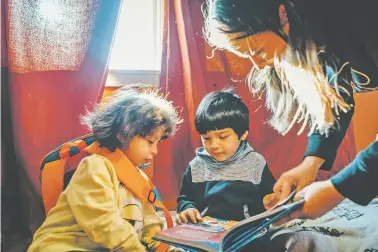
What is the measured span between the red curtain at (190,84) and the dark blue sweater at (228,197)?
38mm

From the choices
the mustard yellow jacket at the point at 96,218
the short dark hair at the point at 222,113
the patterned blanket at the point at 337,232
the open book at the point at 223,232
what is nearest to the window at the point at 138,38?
the short dark hair at the point at 222,113

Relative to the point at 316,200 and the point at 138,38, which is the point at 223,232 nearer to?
the point at 316,200

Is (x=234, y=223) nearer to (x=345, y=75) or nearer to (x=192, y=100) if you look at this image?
(x=192, y=100)

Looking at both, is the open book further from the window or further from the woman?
the window

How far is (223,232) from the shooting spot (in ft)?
3.26

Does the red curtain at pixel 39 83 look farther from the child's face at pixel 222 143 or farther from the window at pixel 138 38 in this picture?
the child's face at pixel 222 143

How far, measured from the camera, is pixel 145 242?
41.0 inches

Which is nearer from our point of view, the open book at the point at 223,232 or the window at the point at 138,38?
the open book at the point at 223,232

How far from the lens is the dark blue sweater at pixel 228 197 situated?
1.06 m

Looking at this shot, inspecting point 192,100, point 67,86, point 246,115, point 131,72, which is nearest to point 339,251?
point 246,115

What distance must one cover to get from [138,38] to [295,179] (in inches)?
20.3

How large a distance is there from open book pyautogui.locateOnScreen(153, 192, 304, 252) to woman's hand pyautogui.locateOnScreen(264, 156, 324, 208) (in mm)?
20

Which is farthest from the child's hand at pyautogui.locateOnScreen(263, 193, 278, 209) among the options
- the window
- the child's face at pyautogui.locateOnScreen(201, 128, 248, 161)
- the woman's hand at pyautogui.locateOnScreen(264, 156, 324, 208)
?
A: the window

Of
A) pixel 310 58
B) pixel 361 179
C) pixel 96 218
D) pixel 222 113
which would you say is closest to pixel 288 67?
pixel 310 58
